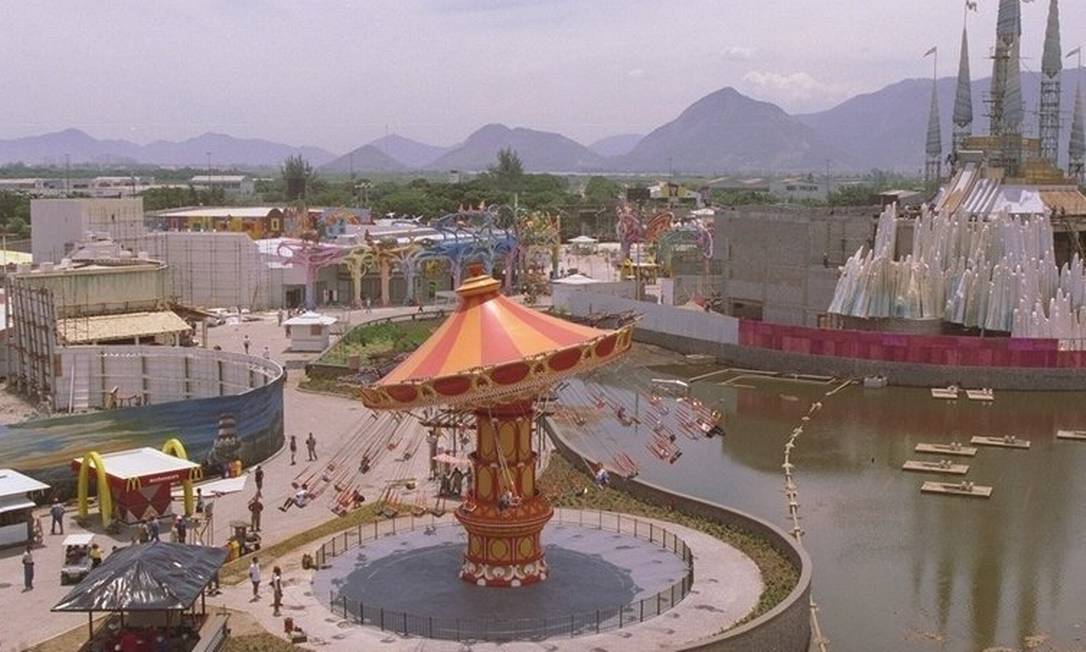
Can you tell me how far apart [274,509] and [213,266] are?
142 ft

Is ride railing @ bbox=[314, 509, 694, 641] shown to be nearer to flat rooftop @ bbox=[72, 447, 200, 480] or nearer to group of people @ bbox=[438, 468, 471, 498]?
flat rooftop @ bbox=[72, 447, 200, 480]

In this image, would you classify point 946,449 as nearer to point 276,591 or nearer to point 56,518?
point 276,591

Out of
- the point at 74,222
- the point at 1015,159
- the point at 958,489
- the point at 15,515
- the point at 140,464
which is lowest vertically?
the point at 958,489

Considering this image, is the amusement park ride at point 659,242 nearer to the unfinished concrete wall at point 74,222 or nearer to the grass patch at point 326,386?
the grass patch at point 326,386

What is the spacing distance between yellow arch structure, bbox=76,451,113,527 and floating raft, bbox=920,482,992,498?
76.2ft

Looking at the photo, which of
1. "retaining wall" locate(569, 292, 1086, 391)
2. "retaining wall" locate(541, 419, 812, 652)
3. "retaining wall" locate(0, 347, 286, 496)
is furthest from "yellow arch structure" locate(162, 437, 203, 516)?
"retaining wall" locate(569, 292, 1086, 391)

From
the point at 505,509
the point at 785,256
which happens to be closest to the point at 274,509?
the point at 505,509

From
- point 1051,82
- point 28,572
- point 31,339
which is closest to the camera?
point 28,572

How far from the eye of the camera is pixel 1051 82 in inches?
3115

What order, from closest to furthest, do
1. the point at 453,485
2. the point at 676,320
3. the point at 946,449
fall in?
1. the point at 453,485
2. the point at 946,449
3. the point at 676,320

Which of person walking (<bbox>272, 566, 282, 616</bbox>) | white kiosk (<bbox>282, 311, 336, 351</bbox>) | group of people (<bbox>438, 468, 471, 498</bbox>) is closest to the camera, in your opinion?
person walking (<bbox>272, 566, 282, 616</bbox>)

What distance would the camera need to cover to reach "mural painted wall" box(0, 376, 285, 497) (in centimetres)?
3139

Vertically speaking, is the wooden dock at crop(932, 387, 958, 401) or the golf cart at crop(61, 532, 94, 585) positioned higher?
the golf cart at crop(61, 532, 94, 585)

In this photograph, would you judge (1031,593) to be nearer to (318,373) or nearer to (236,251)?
(318,373)
